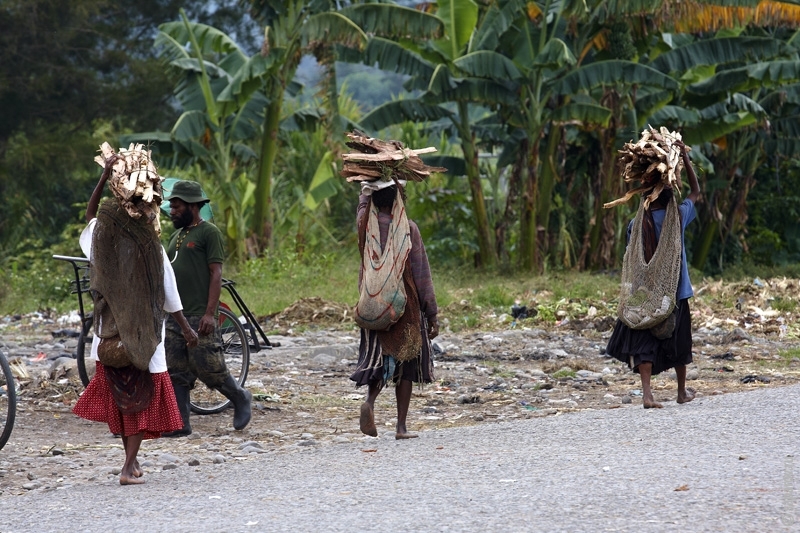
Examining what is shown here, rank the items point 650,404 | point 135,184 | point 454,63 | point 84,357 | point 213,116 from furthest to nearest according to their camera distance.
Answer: point 213,116
point 454,63
point 84,357
point 650,404
point 135,184

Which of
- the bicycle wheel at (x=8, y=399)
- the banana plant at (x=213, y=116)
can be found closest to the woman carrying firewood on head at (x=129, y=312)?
the bicycle wheel at (x=8, y=399)

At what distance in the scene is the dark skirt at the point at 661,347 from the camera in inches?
308

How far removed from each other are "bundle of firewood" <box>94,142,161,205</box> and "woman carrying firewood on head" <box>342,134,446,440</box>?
1.35 metres

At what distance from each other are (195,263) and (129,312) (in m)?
1.49

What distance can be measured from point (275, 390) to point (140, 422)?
144 inches

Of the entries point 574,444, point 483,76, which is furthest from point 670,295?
point 483,76

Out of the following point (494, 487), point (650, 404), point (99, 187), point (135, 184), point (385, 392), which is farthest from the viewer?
point (385, 392)

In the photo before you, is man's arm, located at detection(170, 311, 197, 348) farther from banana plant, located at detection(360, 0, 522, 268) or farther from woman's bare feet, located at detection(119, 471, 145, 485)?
banana plant, located at detection(360, 0, 522, 268)

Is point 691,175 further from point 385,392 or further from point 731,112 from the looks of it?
point 731,112

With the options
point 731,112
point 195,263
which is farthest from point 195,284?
point 731,112

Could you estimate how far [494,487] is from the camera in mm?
5363

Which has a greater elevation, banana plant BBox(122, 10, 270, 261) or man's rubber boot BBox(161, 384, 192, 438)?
banana plant BBox(122, 10, 270, 261)

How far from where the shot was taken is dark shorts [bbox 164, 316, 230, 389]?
24.1 ft

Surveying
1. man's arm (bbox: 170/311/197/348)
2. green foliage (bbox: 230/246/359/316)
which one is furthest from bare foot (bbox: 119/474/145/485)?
green foliage (bbox: 230/246/359/316)
